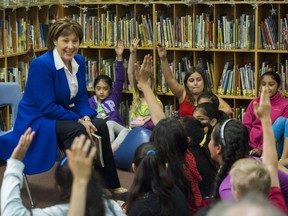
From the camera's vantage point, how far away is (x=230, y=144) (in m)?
3.04

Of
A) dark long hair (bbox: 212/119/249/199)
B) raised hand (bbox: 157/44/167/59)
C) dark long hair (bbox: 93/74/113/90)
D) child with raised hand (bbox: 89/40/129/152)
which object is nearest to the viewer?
dark long hair (bbox: 212/119/249/199)

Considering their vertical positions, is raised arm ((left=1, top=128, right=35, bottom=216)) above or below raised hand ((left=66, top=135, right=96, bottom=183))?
below

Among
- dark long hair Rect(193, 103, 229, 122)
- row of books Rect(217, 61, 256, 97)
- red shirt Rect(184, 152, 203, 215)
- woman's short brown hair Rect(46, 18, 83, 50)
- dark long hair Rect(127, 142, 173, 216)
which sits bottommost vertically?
red shirt Rect(184, 152, 203, 215)

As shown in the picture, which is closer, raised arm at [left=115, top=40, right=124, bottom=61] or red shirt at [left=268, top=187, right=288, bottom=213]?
red shirt at [left=268, top=187, right=288, bottom=213]

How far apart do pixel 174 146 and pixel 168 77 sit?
243 cm

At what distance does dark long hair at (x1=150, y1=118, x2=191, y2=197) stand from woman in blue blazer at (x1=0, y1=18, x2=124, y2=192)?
989mm

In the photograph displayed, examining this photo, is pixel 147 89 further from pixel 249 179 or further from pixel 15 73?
pixel 15 73

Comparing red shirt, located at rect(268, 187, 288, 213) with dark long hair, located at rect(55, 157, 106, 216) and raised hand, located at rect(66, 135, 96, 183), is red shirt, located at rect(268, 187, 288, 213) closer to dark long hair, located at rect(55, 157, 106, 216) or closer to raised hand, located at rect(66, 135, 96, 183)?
dark long hair, located at rect(55, 157, 106, 216)

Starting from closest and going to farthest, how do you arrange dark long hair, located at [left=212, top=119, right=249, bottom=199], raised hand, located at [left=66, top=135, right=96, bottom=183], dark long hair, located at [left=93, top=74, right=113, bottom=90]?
raised hand, located at [left=66, top=135, right=96, bottom=183]
dark long hair, located at [left=212, top=119, right=249, bottom=199]
dark long hair, located at [left=93, top=74, right=113, bottom=90]

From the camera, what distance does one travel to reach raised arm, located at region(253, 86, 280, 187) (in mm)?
2562

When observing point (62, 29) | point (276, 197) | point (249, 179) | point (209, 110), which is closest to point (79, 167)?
point (249, 179)

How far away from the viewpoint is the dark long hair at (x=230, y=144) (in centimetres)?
298

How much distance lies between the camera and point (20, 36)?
5.85 meters

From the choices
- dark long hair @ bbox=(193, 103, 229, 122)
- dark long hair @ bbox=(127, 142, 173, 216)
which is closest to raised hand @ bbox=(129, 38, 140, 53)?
dark long hair @ bbox=(193, 103, 229, 122)
